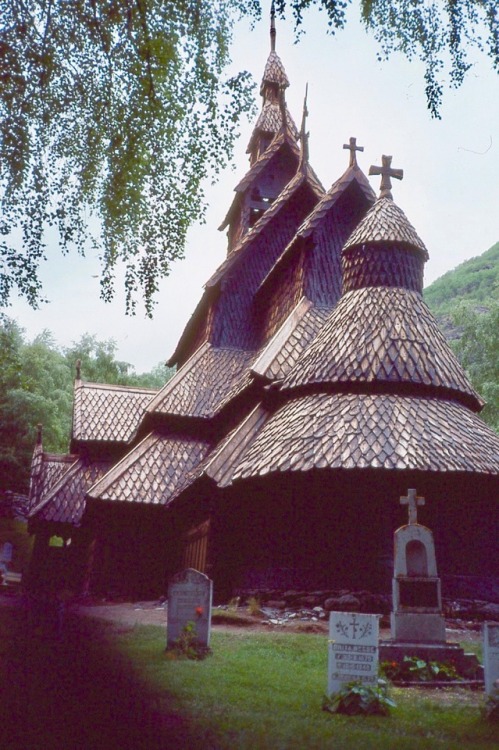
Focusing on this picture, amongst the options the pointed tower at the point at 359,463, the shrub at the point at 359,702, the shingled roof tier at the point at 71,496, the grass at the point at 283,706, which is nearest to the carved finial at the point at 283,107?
the pointed tower at the point at 359,463

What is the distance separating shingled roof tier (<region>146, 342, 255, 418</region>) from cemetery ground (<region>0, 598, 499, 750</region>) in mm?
9011

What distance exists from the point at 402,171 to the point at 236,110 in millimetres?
10233

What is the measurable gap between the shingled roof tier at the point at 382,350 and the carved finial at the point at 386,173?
9.71 ft

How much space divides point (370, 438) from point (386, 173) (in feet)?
24.2

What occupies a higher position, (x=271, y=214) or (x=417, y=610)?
(x=271, y=214)

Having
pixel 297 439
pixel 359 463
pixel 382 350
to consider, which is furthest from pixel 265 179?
pixel 359 463

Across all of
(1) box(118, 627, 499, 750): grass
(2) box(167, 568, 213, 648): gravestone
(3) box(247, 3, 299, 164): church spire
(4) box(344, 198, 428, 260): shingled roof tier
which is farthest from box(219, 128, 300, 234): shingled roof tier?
(1) box(118, 627, 499, 750): grass

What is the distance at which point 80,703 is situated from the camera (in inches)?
251

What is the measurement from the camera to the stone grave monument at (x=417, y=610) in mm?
8461

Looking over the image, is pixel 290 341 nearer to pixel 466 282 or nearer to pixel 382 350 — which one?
pixel 382 350

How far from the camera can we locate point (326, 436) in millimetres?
12781

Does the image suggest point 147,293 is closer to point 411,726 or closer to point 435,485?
point 411,726

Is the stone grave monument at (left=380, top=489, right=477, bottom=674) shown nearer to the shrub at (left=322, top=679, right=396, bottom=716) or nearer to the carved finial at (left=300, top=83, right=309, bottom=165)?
the shrub at (left=322, top=679, right=396, bottom=716)

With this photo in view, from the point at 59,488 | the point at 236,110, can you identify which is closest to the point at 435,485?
the point at 236,110
